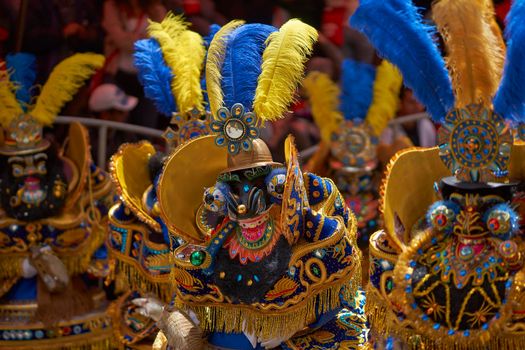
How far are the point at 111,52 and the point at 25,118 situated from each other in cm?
170

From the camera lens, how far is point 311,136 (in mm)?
7848

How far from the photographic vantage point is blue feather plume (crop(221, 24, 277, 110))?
14.6ft

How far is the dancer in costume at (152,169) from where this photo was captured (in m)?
5.37

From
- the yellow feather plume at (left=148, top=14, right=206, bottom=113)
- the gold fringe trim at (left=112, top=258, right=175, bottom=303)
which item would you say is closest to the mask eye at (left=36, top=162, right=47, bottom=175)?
the gold fringe trim at (left=112, top=258, right=175, bottom=303)

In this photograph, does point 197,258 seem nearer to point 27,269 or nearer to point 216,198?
point 216,198

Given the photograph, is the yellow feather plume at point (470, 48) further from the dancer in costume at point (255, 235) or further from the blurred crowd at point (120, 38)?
the blurred crowd at point (120, 38)

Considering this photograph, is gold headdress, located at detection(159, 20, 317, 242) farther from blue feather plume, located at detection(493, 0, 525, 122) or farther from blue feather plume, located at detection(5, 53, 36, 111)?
blue feather plume, located at detection(5, 53, 36, 111)

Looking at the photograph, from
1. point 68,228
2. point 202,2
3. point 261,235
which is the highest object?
point 202,2

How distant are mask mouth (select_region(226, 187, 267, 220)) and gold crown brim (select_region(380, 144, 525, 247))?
450mm

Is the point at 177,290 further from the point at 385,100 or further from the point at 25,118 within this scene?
the point at 385,100

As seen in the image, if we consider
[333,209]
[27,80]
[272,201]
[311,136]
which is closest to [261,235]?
[272,201]

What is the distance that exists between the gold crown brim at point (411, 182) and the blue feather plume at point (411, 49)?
0.82 feet

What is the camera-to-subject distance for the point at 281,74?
4277mm

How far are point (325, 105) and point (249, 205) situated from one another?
2.84 metres
